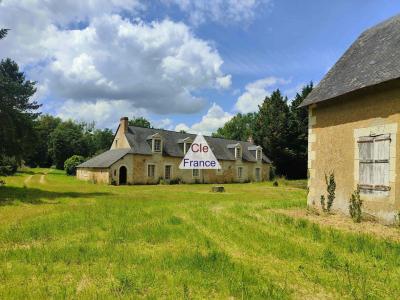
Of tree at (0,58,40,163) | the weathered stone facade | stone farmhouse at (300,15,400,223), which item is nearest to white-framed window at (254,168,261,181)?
tree at (0,58,40,163)

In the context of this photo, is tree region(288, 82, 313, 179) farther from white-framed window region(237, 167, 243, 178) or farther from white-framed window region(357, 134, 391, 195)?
white-framed window region(357, 134, 391, 195)

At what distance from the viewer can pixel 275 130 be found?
166 ft

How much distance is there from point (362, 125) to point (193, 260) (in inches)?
295

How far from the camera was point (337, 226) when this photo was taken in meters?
10.1

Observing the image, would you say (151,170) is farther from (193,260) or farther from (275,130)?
(193,260)

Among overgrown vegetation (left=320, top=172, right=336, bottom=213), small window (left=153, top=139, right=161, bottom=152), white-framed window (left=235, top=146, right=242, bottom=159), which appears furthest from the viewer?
white-framed window (left=235, top=146, right=242, bottom=159)

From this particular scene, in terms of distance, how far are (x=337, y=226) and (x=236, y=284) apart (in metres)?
5.61

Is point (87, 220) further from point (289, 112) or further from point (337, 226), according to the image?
point (289, 112)

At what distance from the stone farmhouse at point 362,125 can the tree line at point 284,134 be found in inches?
1428

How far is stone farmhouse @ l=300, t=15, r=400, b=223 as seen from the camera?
416 inches

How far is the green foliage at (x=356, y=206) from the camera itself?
11.1 meters

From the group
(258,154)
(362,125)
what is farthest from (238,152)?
(362,125)

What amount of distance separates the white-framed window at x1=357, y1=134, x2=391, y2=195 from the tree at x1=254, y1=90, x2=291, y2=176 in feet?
129

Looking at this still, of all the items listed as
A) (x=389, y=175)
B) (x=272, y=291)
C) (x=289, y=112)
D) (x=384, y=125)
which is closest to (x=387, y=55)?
(x=384, y=125)
